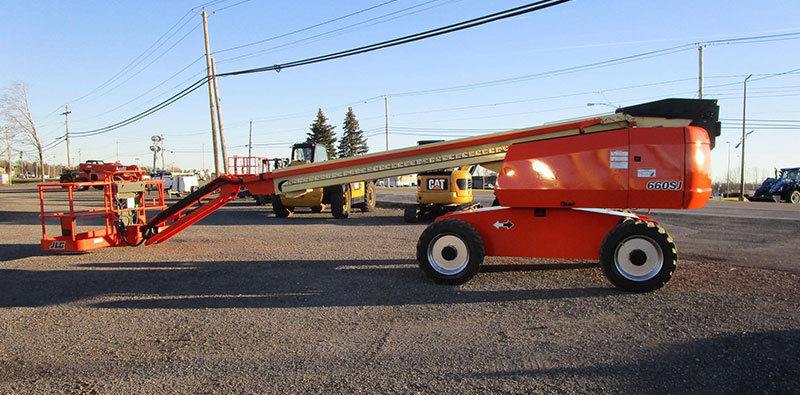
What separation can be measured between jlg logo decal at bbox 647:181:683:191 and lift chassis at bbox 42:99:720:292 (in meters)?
0.01

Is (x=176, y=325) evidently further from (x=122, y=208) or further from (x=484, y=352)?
(x=122, y=208)

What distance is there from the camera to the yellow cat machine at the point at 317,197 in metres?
17.0

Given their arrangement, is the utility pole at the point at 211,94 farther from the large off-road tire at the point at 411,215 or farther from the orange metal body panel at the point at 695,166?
the orange metal body panel at the point at 695,166

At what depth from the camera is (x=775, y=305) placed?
18.7 feet

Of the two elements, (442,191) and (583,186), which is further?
(442,191)

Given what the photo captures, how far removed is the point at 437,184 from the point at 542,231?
26.2ft

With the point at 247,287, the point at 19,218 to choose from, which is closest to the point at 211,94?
the point at 19,218

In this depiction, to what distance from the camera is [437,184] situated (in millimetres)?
14797

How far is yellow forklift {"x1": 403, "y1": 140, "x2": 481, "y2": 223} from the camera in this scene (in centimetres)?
1472

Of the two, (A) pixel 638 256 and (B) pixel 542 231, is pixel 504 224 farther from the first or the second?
(A) pixel 638 256

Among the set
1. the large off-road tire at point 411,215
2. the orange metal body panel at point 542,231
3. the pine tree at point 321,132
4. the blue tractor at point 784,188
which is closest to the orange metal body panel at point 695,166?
the orange metal body panel at point 542,231


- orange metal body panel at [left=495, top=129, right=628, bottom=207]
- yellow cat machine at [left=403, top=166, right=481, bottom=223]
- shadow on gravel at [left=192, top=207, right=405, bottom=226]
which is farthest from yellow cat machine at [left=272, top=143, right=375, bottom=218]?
orange metal body panel at [left=495, top=129, right=628, bottom=207]

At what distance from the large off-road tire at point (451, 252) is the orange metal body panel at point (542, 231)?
0.31 metres

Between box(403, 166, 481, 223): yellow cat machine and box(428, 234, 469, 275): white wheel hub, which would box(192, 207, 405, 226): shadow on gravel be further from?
box(428, 234, 469, 275): white wheel hub
